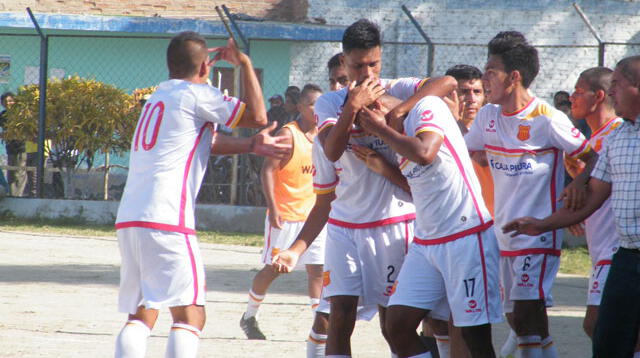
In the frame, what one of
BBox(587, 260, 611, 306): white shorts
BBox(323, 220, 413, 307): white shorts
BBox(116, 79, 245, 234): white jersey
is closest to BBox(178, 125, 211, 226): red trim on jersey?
BBox(116, 79, 245, 234): white jersey

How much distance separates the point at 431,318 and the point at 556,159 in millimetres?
1358

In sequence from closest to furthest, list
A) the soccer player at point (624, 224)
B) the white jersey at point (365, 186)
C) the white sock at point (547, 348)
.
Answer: the soccer player at point (624, 224)
the white jersey at point (365, 186)
the white sock at point (547, 348)

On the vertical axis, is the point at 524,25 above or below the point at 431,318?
above

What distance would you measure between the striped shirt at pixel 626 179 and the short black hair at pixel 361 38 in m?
1.42

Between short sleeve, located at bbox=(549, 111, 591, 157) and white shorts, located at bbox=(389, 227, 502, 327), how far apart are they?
1.08m

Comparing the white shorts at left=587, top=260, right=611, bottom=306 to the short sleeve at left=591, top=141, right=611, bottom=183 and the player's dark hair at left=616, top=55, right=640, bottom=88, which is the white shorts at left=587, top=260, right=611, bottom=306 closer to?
the short sleeve at left=591, top=141, right=611, bottom=183

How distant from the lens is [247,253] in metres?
13.2

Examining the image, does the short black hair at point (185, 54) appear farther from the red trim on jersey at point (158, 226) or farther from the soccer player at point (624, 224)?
the soccer player at point (624, 224)

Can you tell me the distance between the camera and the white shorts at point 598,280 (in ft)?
19.5

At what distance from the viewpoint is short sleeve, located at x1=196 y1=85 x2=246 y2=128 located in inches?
210

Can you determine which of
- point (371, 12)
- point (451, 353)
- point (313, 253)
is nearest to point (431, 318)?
point (451, 353)

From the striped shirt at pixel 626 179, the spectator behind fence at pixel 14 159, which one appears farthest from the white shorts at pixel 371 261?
the spectator behind fence at pixel 14 159

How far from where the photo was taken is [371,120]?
194 inches

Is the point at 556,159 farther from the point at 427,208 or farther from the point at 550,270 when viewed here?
the point at 427,208
